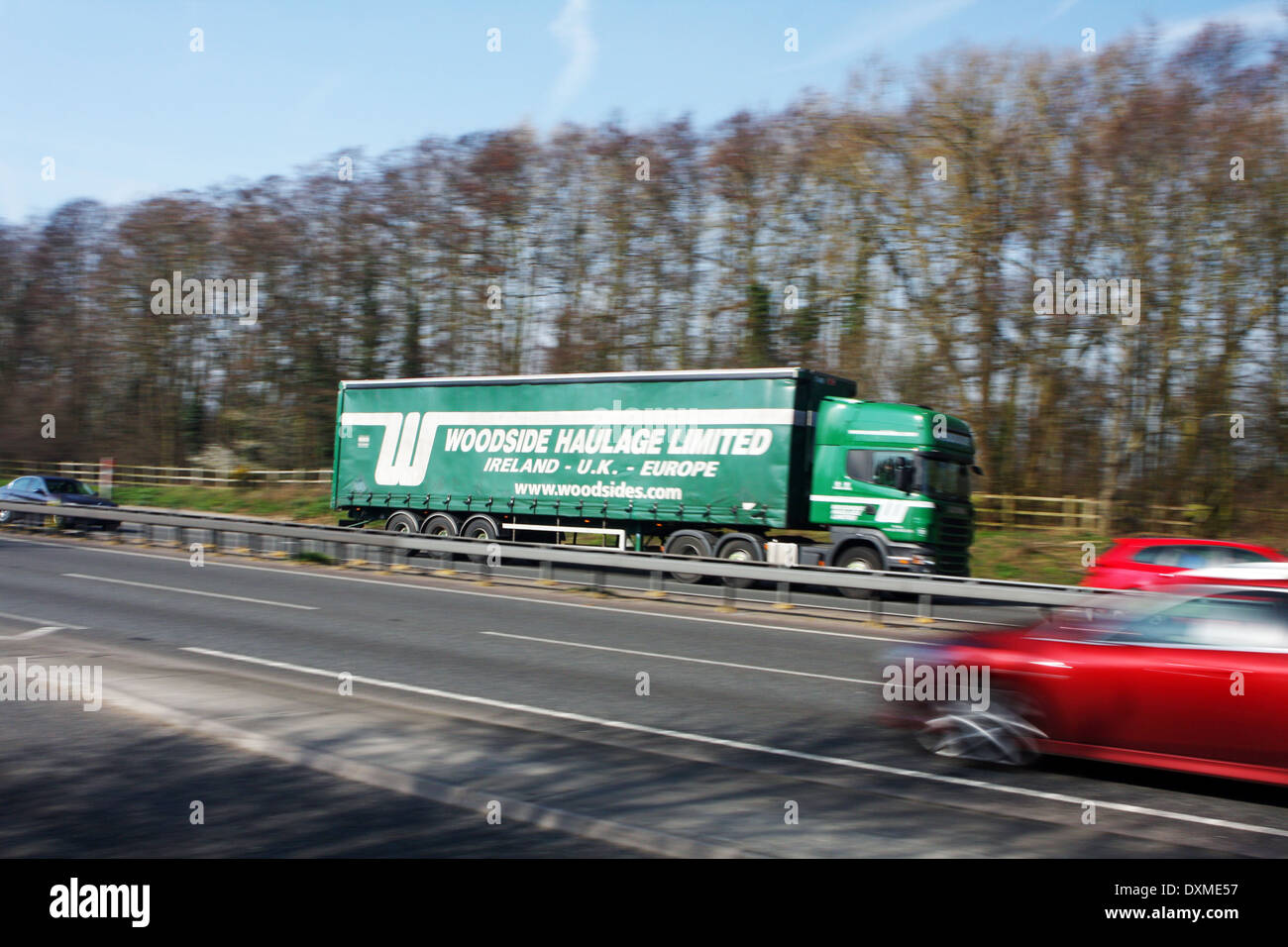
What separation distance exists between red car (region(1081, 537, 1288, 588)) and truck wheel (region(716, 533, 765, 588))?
5.88 m

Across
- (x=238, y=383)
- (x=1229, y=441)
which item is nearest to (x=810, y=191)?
(x=1229, y=441)

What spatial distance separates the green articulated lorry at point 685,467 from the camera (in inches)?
738

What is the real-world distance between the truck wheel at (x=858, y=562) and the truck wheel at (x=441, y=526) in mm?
9099

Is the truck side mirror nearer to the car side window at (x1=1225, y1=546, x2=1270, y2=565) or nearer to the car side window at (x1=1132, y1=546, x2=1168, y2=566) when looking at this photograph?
the car side window at (x1=1132, y1=546, x2=1168, y2=566)

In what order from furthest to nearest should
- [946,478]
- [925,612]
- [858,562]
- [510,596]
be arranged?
1. [946,478]
2. [858,562]
3. [510,596]
4. [925,612]

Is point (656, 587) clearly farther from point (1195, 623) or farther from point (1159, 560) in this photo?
point (1195, 623)

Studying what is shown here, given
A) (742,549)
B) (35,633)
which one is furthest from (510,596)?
Answer: (35,633)

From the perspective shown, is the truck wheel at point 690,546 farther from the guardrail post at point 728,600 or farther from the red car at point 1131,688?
the red car at point 1131,688

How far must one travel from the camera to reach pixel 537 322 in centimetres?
3872

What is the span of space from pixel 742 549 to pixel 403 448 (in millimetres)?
9098

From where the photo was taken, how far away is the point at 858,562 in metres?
18.8

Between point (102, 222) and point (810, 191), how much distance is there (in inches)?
1419

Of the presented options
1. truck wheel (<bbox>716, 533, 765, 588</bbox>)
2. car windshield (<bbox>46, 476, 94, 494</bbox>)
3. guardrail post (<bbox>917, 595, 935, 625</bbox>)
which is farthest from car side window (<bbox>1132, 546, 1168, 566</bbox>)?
car windshield (<bbox>46, 476, 94, 494</bbox>)

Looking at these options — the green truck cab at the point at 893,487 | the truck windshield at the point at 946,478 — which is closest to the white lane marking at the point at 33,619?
the green truck cab at the point at 893,487
